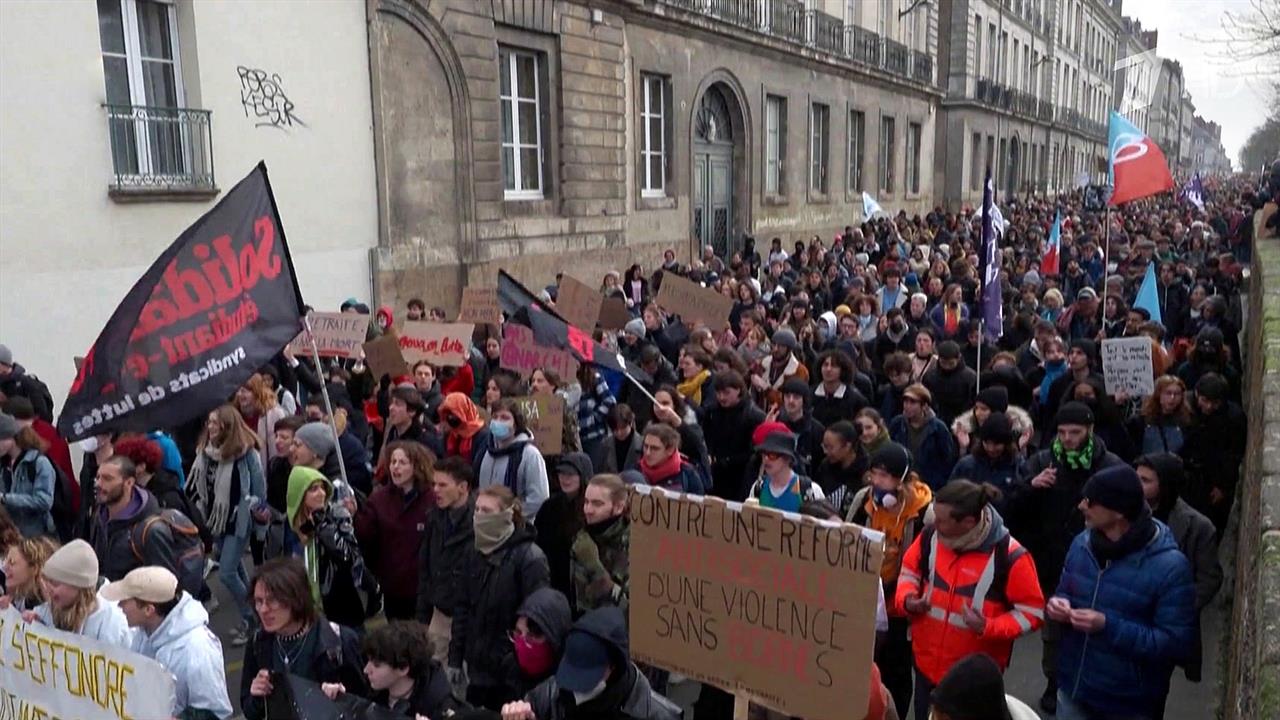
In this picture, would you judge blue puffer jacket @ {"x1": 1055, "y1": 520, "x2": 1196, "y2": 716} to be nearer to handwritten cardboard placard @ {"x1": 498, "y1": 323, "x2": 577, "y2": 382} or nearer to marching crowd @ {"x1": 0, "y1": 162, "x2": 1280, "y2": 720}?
marching crowd @ {"x1": 0, "y1": 162, "x2": 1280, "y2": 720}

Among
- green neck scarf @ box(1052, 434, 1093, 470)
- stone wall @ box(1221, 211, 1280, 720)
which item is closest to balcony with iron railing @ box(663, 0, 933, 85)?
green neck scarf @ box(1052, 434, 1093, 470)

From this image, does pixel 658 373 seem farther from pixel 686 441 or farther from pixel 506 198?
pixel 506 198

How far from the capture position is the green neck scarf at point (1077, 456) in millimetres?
5059

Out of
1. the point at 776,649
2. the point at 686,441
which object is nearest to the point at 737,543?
the point at 776,649

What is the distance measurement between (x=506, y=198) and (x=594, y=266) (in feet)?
7.74

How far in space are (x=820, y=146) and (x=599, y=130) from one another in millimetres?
11405

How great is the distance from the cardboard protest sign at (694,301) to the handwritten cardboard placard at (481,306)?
150 cm

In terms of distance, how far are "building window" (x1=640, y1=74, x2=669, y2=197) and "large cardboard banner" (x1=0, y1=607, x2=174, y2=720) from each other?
53.5 feet

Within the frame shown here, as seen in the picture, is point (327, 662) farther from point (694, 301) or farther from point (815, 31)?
point (815, 31)

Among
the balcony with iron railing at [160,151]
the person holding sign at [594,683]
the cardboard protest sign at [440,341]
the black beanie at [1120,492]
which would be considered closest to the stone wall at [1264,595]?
the black beanie at [1120,492]

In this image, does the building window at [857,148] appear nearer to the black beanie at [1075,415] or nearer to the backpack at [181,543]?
the black beanie at [1075,415]

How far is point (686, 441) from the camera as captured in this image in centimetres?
611

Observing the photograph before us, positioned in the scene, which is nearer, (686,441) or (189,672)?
(189,672)

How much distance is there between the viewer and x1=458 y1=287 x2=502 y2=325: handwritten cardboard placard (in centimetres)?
909
